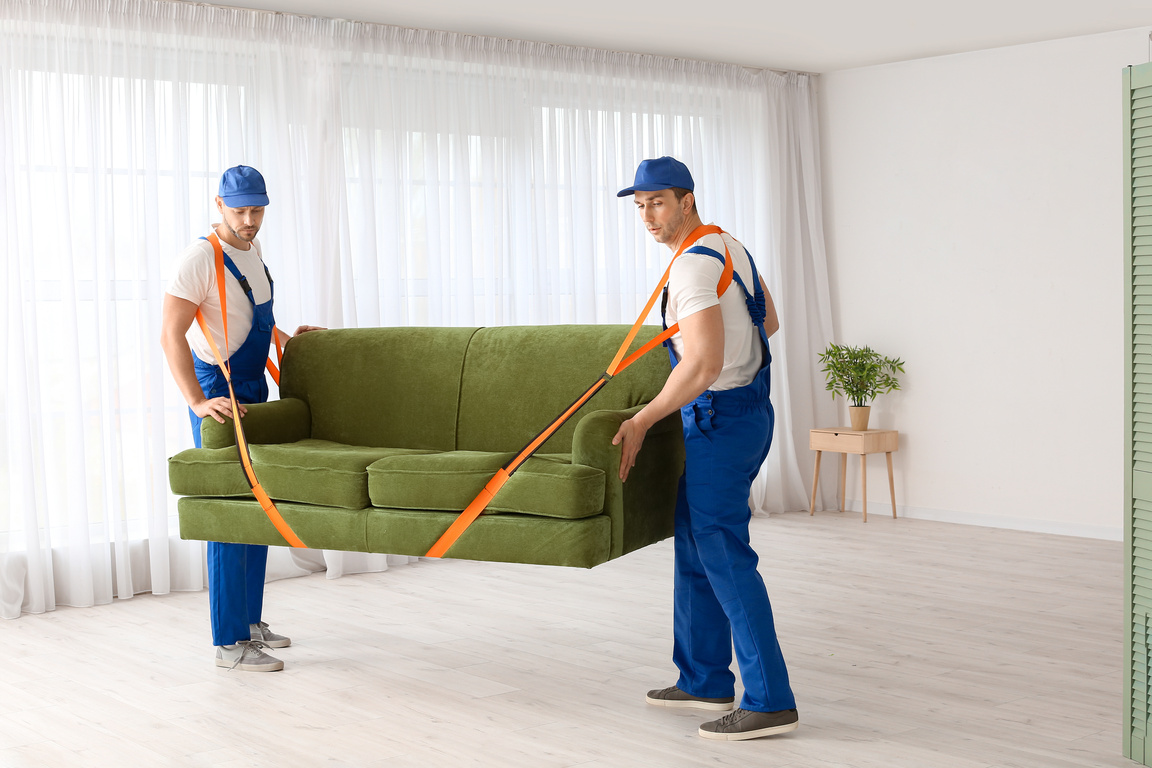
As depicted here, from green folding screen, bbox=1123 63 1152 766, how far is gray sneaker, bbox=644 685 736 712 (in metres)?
1.05

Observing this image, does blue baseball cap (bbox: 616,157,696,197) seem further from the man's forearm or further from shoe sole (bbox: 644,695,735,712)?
the man's forearm

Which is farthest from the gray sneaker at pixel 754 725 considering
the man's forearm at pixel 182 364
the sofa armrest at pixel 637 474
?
the man's forearm at pixel 182 364

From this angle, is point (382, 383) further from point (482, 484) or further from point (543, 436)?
point (543, 436)

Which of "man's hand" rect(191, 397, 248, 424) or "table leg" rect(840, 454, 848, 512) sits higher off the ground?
"man's hand" rect(191, 397, 248, 424)

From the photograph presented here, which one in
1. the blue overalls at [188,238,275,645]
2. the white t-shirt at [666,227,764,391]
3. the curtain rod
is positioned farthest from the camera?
the curtain rod

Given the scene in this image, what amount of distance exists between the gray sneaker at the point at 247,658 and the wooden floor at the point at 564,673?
4cm

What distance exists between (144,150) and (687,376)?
10.5 feet

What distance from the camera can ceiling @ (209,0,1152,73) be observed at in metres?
5.44

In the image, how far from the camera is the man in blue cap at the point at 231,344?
3779 millimetres

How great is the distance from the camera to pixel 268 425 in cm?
407

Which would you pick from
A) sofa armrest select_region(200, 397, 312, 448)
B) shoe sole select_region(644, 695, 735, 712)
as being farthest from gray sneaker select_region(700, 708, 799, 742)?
sofa armrest select_region(200, 397, 312, 448)

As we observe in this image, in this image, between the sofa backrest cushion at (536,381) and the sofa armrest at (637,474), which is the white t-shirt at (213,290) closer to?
the sofa backrest cushion at (536,381)

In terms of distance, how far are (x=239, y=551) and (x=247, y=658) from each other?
1.15 ft

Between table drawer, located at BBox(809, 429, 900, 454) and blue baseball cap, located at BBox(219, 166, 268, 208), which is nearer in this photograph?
blue baseball cap, located at BBox(219, 166, 268, 208)
